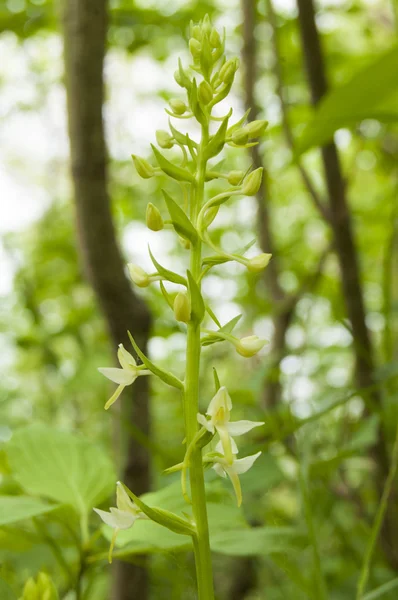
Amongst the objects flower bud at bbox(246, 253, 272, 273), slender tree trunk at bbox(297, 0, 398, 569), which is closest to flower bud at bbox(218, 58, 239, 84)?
flower bud at bbox(246, 253, 272, 273)

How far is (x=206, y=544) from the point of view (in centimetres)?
27

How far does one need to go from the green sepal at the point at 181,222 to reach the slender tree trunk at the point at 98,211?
17.0 inches

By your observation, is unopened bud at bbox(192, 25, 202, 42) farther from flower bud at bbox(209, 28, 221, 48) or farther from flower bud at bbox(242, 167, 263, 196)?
flower bud at bbox(242, 167, 263, 196)

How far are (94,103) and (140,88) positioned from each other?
1307 mm

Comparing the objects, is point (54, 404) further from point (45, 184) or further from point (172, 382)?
point (45, 184)

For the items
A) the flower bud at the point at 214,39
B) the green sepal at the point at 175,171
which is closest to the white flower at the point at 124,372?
the green sepal at the point at 175,171

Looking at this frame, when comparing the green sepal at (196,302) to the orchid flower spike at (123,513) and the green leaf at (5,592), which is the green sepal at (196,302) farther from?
the green leaf at (5,592)

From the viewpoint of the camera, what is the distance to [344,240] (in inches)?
32.3

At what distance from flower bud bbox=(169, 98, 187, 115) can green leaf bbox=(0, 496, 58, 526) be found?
0.29 m

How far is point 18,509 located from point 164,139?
28 centimetres

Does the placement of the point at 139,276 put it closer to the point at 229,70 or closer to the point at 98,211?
the point at 229,70

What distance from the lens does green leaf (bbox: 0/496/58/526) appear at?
0.36 meters

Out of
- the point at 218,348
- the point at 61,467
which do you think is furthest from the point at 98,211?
the point at 218,348

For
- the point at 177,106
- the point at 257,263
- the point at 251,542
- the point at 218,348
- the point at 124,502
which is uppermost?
the point at 177,106
